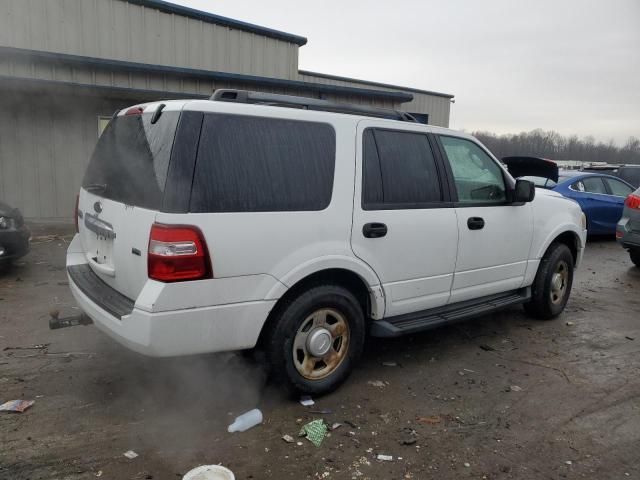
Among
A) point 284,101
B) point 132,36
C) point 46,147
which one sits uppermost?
point 132,36

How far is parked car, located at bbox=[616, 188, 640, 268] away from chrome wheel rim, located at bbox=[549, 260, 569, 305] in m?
3.25

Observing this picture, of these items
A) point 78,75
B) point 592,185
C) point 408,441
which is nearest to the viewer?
point 408,441

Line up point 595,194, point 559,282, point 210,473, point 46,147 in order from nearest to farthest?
point 210,473
point 559,282
point 46,147
point 595,194

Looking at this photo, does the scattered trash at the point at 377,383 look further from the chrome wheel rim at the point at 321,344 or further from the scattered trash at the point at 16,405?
the scattered trash at the point at 16,405

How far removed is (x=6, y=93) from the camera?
892 centimetres

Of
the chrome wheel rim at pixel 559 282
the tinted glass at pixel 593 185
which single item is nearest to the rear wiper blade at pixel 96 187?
the chrome wheel rim at pixel 559 282

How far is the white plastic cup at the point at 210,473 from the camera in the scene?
2.50 metres

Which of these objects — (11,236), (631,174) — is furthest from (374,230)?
(631,174)

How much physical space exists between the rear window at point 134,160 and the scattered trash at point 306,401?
64.5 inches

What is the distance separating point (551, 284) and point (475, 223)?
5.33ft

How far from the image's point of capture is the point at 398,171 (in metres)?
3.70

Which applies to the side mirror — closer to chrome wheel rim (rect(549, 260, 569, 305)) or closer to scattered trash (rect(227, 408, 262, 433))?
chrome wheel rim (rect(549, 260, 569, 305))

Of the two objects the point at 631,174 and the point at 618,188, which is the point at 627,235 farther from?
the point at 631,174

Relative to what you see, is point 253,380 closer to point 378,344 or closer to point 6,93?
point 378,344
